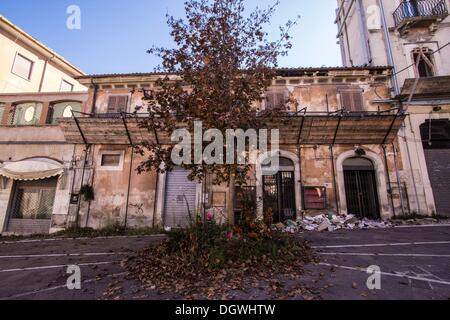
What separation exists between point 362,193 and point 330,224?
10.5ft

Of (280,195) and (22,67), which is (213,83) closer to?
(280,195)

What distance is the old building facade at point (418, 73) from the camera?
1208 centimetres

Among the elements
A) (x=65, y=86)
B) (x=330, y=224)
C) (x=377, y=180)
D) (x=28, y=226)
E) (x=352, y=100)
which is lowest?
(x=28, y=226)

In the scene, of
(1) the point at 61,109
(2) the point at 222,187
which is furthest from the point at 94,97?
(2) the point at 222,187

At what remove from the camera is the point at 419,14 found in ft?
46.5

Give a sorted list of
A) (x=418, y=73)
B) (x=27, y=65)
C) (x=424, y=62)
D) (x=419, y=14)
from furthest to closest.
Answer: (x=27, y=65), (x=419, y=14), (x=424, y=62), (x=418, y=73)

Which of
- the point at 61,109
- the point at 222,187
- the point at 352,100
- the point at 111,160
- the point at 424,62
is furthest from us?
the point at 61,109

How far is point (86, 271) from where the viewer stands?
5.75 meters

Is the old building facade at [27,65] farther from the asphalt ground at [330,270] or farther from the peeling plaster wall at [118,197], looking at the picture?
the asphalt ground at [330,270]

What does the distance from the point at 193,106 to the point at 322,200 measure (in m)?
9.01

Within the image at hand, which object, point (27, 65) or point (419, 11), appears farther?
point (27, 65)

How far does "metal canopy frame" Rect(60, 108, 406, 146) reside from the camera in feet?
38.8

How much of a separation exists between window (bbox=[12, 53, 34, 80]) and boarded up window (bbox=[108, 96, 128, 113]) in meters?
9.24

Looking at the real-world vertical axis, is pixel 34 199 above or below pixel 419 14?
below
